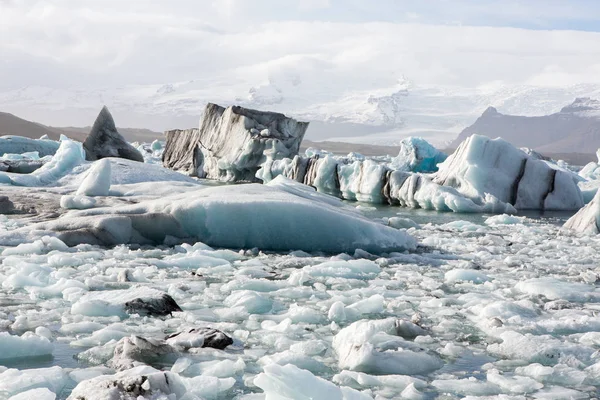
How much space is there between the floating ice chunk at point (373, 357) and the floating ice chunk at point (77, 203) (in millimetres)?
5862

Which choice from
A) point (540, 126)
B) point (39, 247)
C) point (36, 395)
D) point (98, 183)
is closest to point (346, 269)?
point (39, 247)

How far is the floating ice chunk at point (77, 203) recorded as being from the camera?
334 inches

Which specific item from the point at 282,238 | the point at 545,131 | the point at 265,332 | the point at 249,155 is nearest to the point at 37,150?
the point at 249,155

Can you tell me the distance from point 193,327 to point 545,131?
163314 mm

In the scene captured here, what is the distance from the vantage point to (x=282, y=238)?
720 centimetres

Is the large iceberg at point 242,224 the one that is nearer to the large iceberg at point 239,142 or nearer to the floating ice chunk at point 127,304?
the floating ice chunk at point 127,304

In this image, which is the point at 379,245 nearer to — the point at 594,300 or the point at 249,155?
the point at 594,300

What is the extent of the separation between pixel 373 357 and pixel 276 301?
1.49 meters

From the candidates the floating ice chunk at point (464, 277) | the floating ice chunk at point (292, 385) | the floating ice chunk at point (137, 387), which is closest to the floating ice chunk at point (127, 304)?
the floating ice chunk at point (137, 387)

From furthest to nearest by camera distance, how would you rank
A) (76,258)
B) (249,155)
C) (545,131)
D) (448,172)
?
1. (545,131)
2. (249,155)
3. (448,172)
4. (76,258)

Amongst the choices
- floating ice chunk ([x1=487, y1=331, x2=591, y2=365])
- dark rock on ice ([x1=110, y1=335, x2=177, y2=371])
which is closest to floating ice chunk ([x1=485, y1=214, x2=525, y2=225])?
floating ice chunk ([x1=487, y1=331, x2=591, y2=365])

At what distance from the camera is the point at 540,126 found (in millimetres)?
155375

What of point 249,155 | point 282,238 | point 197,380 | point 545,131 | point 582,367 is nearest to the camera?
point 197,380

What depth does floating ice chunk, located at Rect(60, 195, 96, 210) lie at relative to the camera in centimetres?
849
